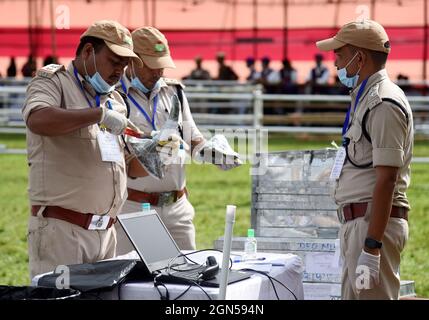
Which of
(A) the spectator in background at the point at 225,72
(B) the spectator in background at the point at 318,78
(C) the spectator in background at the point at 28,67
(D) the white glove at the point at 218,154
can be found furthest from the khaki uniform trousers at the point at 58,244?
(A) the spectator in background at the point at 225,72

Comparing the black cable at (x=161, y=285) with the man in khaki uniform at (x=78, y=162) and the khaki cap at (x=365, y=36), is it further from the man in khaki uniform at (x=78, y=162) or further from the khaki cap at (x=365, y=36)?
the khaki cap at (x=365, y=36)

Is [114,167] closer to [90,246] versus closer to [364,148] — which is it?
[90,246]

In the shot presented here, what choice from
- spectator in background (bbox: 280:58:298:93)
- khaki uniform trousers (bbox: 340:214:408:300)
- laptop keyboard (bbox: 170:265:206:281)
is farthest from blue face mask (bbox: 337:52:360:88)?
spectator in background (bbox: 280:58:298:93)

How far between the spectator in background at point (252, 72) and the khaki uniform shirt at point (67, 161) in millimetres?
17393

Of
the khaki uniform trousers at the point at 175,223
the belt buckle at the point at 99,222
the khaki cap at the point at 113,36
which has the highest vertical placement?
the khaki cap at the point at 113,36

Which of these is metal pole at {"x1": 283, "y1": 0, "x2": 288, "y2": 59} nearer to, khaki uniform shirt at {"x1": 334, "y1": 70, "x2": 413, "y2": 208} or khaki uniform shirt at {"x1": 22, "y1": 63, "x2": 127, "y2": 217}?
khaki uniform shirt at {"x1": 22, "y1": 63, "x2": 127, "y2": 217}

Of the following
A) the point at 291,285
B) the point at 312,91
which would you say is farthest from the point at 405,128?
the point at 312,91

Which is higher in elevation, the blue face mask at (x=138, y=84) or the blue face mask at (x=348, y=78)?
the blue face mask at (x=348, y=78)

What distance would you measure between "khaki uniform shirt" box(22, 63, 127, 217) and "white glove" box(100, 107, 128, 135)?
0.16 m

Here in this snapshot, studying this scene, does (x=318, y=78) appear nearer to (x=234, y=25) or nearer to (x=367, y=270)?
(x=234, y=25)

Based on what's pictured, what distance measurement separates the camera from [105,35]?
526 cm

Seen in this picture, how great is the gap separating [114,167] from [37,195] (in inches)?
17.1

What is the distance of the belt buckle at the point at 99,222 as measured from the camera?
5266 millimetres

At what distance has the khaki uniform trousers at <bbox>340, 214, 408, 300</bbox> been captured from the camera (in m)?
4.90
